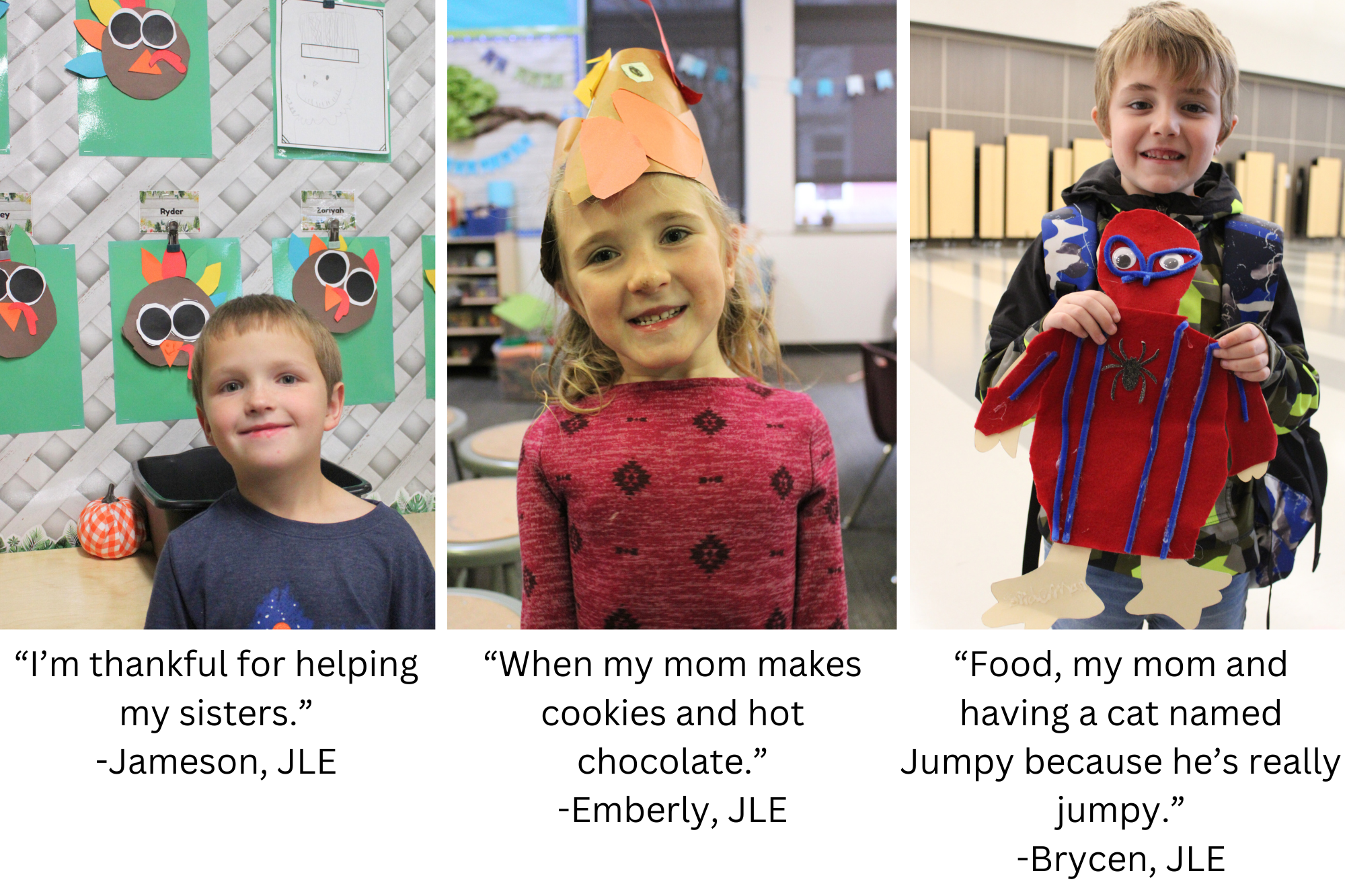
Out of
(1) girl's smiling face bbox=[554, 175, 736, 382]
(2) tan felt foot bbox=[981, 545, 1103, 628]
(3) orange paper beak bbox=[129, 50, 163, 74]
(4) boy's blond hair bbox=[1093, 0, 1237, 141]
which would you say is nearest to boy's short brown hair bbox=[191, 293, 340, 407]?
(3) orange paper beak bbox=[129, 50, 163, 74]

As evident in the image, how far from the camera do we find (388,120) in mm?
1309

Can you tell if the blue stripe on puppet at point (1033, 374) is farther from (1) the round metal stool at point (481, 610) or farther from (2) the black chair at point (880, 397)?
(2) the black chair at point (880, 397)

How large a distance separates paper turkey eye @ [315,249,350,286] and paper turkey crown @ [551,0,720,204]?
466 millimetres

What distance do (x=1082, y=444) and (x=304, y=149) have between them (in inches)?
47.8

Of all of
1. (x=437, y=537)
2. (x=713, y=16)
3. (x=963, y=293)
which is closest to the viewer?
(x=437, y=537)

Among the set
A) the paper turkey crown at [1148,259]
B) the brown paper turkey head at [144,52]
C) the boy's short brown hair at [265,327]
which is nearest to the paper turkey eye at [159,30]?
the brown paper turkey head at [144,52]

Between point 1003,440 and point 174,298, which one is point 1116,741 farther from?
point 174,298

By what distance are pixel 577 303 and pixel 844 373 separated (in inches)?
80.4

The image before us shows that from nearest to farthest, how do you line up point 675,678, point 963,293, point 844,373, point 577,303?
point 577,303
point 675,678
point 963,293
point 844,373

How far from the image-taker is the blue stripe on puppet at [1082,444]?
1066 millimetres

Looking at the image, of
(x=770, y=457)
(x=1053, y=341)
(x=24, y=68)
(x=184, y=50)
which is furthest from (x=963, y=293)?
(x=24, y=68)

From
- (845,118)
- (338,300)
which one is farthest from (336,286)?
(845,118)

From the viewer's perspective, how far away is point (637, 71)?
1.00 metres

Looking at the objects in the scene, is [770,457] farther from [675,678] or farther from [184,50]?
[184,50]
